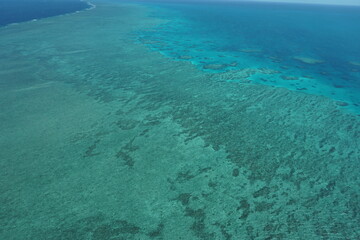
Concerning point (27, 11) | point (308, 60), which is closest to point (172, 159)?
point (308, 60)

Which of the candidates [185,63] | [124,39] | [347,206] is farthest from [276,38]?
[347,206]

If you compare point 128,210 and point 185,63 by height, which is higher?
point 185,63

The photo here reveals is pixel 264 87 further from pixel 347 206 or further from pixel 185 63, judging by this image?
pixel 347 206

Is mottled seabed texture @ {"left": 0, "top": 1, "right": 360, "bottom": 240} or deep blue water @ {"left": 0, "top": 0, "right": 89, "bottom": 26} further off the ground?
deep blue water @ {"left": 0, "top": 0, "right": 89, "bottom": 26}

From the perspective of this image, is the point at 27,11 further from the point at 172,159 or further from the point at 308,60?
the point at 172,159

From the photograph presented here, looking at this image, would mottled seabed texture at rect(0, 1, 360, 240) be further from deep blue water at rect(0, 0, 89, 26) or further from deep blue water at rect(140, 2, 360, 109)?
deep blue water at rect(0, 0, 89, 26)

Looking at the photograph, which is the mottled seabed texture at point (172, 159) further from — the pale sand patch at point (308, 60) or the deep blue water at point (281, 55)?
the pale sand patch at point (308, 60)

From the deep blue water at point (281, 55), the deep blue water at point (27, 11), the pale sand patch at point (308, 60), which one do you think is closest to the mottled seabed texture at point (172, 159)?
the deep blue water at point (281, 55)

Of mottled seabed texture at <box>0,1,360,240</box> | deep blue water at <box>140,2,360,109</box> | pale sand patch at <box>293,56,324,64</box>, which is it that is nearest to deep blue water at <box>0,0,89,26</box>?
deep blue water at <box>140,2,360,109</box>
